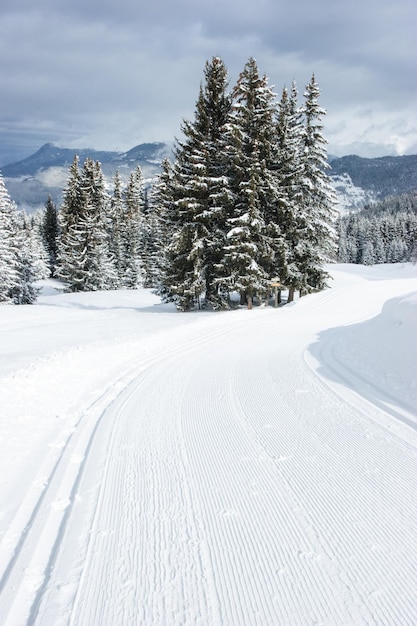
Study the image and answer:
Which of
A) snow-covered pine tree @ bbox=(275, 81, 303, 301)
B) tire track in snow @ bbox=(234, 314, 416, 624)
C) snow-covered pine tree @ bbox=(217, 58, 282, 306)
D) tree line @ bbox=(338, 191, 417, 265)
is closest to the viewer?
tire track in snow @ bbox=(234, 314, 416, 624)

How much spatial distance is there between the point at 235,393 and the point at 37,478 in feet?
11.1

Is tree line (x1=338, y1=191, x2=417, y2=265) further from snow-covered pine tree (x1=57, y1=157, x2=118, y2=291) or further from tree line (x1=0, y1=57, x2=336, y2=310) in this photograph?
tree line (x1=0, y1=57, x2=336, y2=310)

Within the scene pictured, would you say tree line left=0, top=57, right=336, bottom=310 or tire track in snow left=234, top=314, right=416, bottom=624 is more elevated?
tree line left=0, top=57, right=336, bottom=310

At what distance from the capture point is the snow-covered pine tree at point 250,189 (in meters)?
18.9

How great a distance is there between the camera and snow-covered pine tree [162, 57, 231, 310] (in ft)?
63.6

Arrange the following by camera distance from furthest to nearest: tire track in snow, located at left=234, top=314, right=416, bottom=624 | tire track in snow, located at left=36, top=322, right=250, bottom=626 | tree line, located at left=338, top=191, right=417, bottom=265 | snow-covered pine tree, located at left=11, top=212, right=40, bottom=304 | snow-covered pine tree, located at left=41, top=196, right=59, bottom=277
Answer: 1. tree line, located at left=338, top=191, right=417, bottom=265
2. snow-covered pine tree, located at left=41, top=196, right=59, bottom=277
3. snow-covered pine tree, located at left=11, top=212, right=40, bottom=304
4. tire track in snow, located at left=234, top=314, right=416, bottom=624
5. tire track in snow, located at left=36, top=322, right=250, bottom=626

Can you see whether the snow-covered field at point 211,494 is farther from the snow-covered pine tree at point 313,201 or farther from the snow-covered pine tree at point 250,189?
the snow-covered pine tree at point 313,201

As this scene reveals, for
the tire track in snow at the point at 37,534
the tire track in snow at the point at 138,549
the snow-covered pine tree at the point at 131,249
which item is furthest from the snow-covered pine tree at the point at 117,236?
the tire track in snow at the point at 138,549

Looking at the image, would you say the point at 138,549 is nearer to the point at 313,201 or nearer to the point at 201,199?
the point at 201,199

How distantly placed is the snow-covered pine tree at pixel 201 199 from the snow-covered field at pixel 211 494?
12.6m

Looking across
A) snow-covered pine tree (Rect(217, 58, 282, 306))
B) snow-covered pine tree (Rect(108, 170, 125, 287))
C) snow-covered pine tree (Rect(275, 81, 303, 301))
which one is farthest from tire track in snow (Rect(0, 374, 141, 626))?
snow-covered pine tree (Rect(108, 170, 125, 287))

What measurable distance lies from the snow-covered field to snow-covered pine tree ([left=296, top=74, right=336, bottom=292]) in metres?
15.4

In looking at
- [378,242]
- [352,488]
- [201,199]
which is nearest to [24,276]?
[201,199]

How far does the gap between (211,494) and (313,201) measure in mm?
22411
